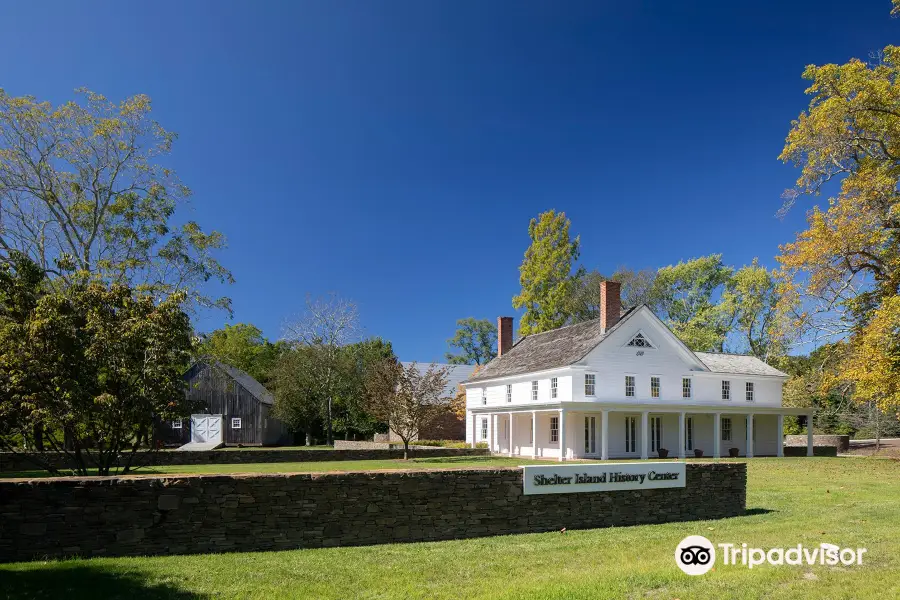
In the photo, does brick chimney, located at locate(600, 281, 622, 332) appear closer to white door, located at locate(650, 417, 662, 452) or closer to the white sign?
white door, located at locate(650, 417, 662, 452)

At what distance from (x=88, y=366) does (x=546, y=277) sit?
3789 cm

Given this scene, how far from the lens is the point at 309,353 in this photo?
45.4 meters

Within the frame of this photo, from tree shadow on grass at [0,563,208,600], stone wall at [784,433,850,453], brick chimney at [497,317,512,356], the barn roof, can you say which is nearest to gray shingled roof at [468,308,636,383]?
brick chimney at [497,317,512,356]

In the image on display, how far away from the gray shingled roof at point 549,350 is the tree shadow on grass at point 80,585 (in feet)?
87.9

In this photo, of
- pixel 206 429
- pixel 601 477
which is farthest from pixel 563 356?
pixel 206 429

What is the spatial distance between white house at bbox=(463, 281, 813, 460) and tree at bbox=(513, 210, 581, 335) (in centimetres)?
903

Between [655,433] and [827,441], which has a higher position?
[655,433]

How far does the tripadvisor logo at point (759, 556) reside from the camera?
7867 millimetres

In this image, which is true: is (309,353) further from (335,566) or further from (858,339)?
(335,566)

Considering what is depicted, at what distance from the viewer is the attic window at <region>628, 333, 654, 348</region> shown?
34.2m

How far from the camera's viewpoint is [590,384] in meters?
32.9

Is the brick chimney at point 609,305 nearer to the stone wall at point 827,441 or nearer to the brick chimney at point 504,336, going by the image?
the brick chimney at point 504,336

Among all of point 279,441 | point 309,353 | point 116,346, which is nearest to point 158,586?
point 116,346

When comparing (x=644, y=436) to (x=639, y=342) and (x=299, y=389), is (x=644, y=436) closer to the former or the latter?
(x=639, y=342)
